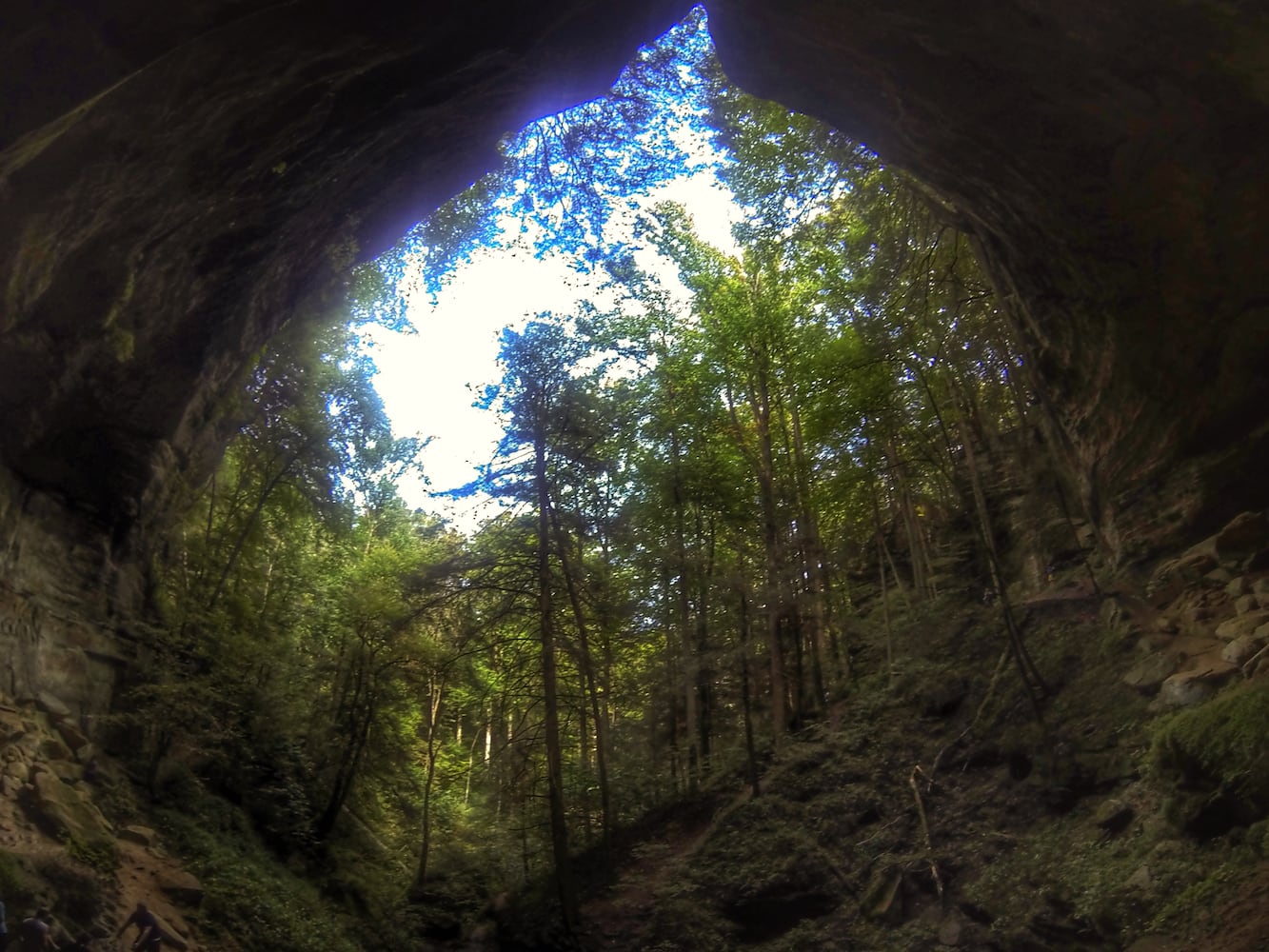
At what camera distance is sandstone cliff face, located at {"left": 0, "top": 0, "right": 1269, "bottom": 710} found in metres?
6.78

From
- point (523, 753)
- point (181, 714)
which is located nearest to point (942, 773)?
point (523, 753)

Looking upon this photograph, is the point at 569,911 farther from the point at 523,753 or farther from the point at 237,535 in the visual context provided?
the point at 237,535

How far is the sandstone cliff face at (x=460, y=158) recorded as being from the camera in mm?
6777

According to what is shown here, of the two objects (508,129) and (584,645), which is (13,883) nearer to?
(584,645)

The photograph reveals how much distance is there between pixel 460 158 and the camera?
11.8 meters

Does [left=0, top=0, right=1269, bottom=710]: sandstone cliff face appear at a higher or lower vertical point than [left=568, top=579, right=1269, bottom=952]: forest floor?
higher

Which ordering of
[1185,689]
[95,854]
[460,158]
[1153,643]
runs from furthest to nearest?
[460,158] → [1153,643] → [95,854] → [1185,689]

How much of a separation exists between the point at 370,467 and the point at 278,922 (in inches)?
381

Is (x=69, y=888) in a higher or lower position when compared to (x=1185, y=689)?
lower

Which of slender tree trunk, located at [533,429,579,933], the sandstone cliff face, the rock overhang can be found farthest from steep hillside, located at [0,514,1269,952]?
the rock overhang

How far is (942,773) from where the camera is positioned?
35.2 ft

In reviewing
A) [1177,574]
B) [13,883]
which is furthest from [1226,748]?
[13,883]

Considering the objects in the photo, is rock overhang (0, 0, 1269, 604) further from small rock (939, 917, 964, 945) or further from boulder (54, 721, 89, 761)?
small rock (939, 917, 964, 945)

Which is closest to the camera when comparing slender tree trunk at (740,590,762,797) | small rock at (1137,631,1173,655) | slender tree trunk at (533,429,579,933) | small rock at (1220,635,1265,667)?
small rock at (1220,635,1265,667)
